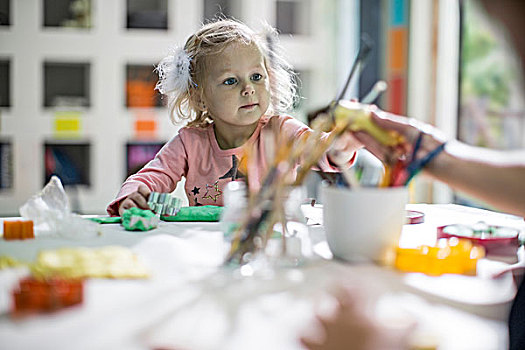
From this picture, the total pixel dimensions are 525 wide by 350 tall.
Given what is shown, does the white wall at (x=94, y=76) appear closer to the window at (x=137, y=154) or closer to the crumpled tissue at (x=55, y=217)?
the window at (x=137, y=154)

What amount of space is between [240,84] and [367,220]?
830 millimetres

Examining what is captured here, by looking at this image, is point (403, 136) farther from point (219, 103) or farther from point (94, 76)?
point (94, 76)

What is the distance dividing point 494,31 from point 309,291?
36 cm

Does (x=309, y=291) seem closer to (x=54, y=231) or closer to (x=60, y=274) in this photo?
(x=60, y=274)

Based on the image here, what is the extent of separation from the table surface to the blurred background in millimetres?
2284

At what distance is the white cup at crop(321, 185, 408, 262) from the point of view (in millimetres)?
705

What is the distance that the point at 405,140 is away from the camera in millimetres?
749

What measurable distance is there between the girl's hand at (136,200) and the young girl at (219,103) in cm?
27

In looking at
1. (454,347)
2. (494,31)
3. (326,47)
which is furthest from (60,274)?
(326,47)

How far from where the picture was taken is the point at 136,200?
41.9 inches

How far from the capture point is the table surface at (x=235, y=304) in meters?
0.48

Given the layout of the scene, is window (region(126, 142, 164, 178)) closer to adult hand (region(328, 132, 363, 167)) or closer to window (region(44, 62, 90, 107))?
window (region(44, 62, 90, 107))

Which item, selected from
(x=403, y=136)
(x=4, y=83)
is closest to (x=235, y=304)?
(x=403, y=136)

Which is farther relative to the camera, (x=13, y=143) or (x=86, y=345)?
(x=13, y=143)
